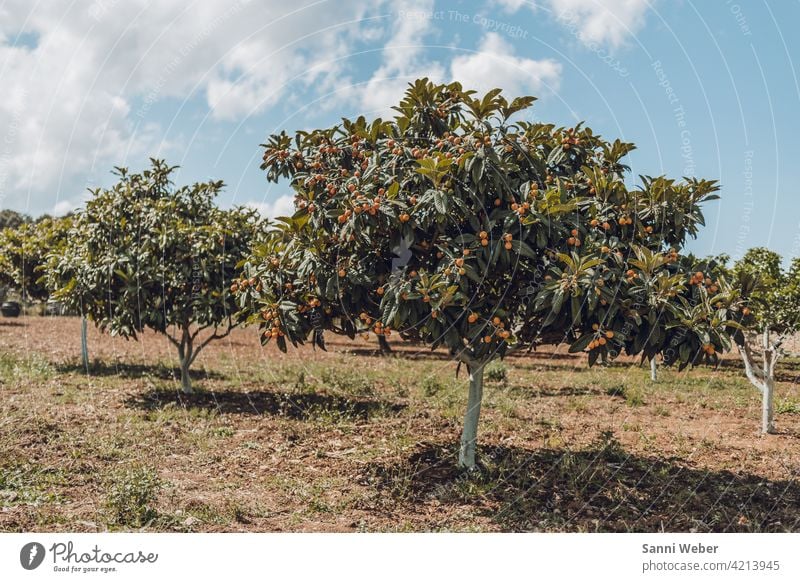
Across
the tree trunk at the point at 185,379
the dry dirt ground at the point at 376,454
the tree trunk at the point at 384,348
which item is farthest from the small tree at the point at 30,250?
the tree trunk at the point at 384,348

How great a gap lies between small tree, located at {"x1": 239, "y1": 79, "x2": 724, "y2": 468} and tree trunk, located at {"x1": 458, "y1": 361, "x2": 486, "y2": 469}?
0.31 ft

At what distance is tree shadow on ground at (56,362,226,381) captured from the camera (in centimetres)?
1675

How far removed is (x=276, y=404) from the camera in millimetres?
13656

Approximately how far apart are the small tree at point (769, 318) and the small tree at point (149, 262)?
8.90 metres

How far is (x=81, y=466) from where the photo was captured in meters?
8.95

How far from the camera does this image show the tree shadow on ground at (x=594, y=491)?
7590 millimetres

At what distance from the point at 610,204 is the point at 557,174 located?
102 cm

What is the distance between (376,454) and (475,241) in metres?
4.37

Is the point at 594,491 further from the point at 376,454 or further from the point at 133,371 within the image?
the point at 133,371

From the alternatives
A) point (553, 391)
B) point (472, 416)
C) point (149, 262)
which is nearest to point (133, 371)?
point (149, 262)

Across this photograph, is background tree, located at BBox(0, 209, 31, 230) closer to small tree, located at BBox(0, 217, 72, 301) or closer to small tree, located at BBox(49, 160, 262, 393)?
small tree, located at BBox(0, 217, 72, 301)

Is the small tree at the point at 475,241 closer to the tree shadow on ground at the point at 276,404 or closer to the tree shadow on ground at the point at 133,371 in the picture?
the tree shadow on ground at the point at 276,404

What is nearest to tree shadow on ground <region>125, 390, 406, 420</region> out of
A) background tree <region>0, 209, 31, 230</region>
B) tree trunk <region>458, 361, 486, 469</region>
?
tree trunk <region>458, 361, 486, 469</region>

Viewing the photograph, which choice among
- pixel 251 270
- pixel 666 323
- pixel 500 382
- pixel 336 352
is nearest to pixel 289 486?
pixel 251 270
